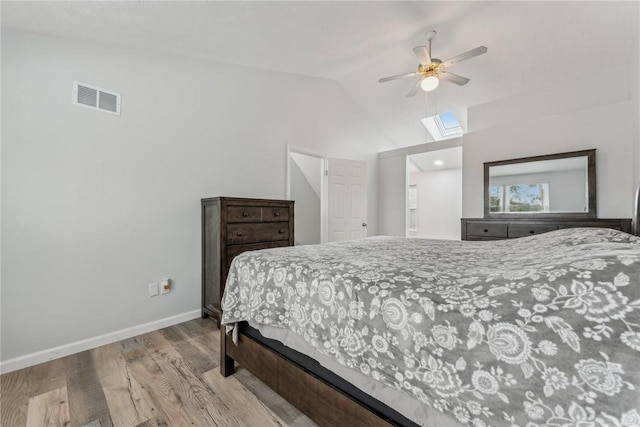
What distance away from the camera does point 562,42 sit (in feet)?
9.78

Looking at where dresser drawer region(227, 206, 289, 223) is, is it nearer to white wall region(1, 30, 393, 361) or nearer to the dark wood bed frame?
white wall region(1, 30, 393, 361)

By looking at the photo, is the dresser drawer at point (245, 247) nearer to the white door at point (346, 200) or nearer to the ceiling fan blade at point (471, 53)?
the white door at point (346, 200)

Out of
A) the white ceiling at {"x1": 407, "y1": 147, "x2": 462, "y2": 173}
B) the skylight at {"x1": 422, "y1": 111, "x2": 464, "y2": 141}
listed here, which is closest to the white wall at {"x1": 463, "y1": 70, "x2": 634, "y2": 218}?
the skylight at {"x1": 422, "y1": 111, "x2": 464, "y2": 141}

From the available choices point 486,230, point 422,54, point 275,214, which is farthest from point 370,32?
point 486,230

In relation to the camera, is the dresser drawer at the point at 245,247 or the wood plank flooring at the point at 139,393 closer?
the wood plank flooring at the point at 139,393

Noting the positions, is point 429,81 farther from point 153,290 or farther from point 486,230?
point 153,290

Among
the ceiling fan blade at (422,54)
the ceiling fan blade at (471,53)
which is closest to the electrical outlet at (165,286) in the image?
the ceiling fan blade at (422,54)

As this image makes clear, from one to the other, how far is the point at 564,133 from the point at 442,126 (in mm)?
2160

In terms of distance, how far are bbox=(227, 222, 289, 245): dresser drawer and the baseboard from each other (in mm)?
853

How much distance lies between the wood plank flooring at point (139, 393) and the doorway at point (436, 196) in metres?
5.60

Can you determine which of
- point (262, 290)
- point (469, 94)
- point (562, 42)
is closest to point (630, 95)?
point (562, 42)

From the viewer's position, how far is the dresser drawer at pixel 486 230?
3.42 metres

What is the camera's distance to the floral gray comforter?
0.60 metres

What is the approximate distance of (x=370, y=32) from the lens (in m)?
2.96
